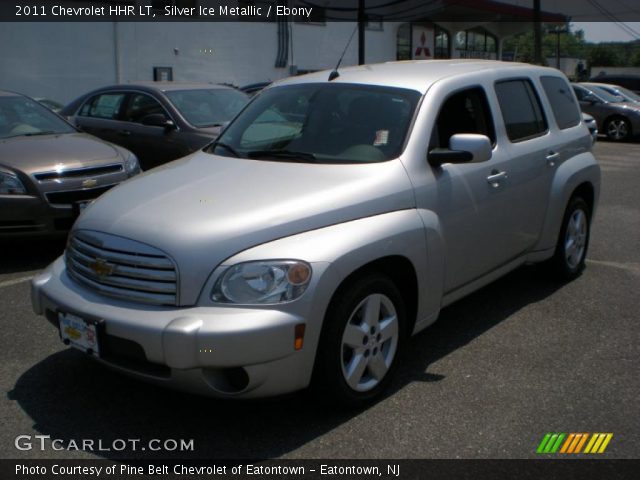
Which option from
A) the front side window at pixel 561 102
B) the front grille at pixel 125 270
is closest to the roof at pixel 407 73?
the front side window at pixel 561 102

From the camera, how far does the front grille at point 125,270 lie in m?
3.52

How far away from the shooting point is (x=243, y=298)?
3.45 m

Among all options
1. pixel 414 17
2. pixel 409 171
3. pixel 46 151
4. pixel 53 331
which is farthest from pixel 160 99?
pixel 414 17

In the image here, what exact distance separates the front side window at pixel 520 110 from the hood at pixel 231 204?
1417 mm

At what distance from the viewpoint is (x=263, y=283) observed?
3.46 meters

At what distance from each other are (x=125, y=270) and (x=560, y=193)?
340 centimetres

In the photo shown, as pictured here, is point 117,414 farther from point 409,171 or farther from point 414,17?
point 414,17

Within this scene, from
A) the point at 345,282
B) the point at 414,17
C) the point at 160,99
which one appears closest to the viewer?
the point at 345,282

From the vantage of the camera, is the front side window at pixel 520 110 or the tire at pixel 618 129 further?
the tire at pixel 618 129

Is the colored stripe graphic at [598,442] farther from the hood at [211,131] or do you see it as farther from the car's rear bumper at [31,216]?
the hood at [211,131]

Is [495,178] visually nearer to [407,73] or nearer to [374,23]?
[407,73]

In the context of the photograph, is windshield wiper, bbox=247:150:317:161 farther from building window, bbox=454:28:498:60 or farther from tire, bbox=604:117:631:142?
building window, bbox=454:28:498:60

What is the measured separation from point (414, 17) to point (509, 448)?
29.5m

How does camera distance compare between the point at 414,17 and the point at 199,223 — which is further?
the point at 414,17
